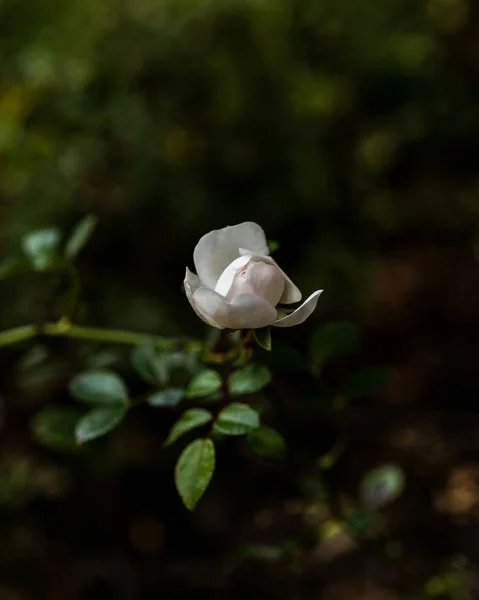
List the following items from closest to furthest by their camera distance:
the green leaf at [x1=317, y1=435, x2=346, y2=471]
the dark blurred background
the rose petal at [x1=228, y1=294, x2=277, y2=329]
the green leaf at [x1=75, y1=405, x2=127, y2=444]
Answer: the rose petal at [x1=228, y1=294, x2=277, y2=329], the green leaf at [x1=75, y1=405, x2=127, y2=444], the green leaf at [x1=317, y1=435, x2=346, y2=471], the dark blurred background

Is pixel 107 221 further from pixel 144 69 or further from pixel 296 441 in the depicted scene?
pixel 296 441

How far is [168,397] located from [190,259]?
76cm

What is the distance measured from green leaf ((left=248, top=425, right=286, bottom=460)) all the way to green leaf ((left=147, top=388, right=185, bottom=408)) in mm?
78

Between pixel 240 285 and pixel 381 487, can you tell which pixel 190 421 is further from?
pixel 381 487

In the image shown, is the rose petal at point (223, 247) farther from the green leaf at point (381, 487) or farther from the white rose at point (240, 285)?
the green leaf at point (381, 487)

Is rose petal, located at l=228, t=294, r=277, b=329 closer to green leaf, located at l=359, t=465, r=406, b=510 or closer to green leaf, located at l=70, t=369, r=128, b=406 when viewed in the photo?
green leaf, located at l=70, t=369, r=128, b=406

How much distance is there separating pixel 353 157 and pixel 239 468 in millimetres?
828

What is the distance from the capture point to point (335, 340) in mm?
560

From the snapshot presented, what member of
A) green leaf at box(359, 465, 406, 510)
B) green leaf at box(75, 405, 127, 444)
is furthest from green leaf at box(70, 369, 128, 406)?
green leaf at box(359, 465, 406, 510)

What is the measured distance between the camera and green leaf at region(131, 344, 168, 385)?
0.58 metres

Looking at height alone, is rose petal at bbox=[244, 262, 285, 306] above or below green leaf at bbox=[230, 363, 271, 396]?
above

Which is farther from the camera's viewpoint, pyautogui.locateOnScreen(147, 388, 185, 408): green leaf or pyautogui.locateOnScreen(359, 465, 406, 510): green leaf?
pyautogui.locateOnScreen(359, 465, 406, 510): green leaf

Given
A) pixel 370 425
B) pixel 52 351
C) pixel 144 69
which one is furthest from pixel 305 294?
pixel 52 351

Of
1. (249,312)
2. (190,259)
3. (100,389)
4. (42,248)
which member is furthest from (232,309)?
(190,259)
